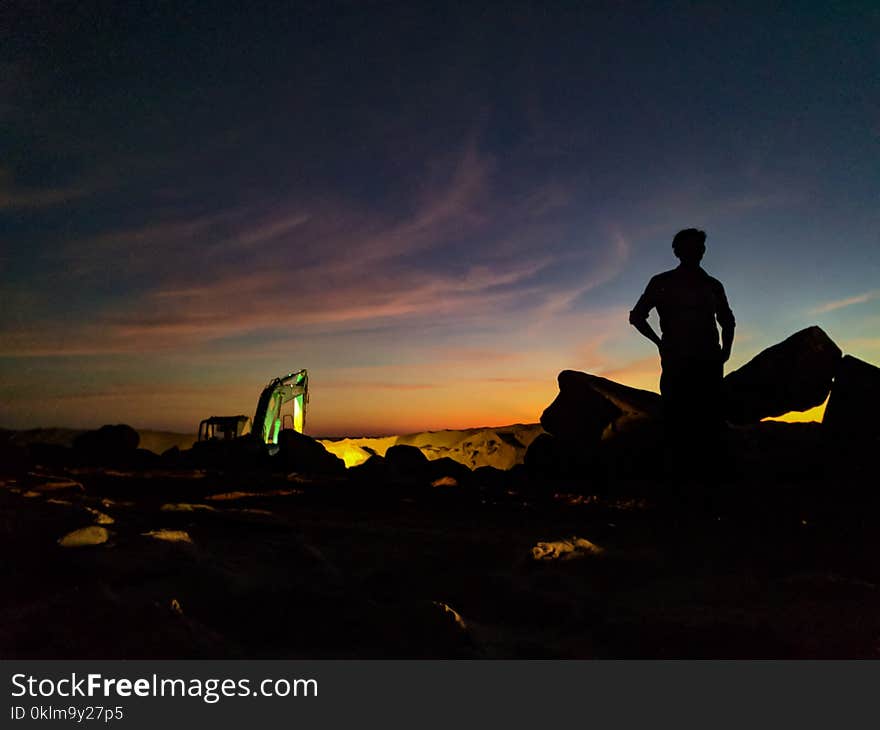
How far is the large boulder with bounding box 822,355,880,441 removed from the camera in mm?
5602

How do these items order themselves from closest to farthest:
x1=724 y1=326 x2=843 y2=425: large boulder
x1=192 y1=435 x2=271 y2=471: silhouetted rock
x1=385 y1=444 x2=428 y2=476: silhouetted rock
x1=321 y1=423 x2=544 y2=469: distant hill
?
x1=724 y1=326 x2=843 y2=425: large boulder < x1=385 y1=444 x2=428 y2=476: silhouetted rock < x1=192 y1=435 x2=271 y2=471: silhouetted rock < x1=321 y1=423 x2=544 y2=469: distant hill

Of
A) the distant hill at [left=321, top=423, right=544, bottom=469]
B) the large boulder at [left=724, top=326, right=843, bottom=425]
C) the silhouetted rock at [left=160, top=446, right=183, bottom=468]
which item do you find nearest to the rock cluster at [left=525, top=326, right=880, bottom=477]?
the large boulder at [left=724, top=326, right=843, bottom=425]

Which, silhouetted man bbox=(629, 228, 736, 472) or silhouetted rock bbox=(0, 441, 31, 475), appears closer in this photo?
silhouetted man bbox=(629, 228, 736, 472)

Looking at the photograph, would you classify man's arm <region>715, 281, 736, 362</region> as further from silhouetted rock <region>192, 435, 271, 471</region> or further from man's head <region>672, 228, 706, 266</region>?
silhouetted rock <region>192, 435, 271, 471</region>

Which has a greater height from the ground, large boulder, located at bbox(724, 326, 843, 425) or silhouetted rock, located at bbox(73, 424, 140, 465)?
large boulder, located at bbox(724, 326, 843, 425)

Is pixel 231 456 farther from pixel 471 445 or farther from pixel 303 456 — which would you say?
pixel 471 445

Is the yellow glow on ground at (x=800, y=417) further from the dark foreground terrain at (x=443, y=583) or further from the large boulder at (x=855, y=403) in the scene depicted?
the dark foreground terrain at (x=443, y=583)

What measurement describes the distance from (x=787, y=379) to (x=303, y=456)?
7.53 meters

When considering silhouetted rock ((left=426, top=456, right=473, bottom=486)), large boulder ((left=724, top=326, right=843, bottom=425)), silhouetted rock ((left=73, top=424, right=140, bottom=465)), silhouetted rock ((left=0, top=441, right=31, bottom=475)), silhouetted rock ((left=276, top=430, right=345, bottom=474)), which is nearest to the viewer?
large boulder ((left=724, top=326, right=843, bottom=425))

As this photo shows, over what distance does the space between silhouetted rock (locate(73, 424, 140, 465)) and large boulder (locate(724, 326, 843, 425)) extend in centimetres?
1089

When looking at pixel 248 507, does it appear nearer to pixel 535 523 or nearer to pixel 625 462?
pixel 535 523

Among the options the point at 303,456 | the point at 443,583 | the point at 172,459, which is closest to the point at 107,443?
the point at 172,459

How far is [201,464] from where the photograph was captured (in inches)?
444
